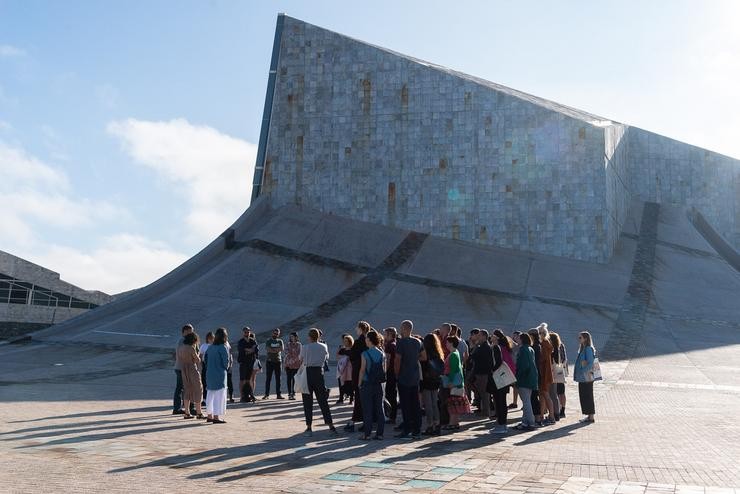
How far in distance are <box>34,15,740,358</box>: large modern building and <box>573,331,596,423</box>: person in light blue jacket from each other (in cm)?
1295

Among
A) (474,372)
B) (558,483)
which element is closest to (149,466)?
(558,483)

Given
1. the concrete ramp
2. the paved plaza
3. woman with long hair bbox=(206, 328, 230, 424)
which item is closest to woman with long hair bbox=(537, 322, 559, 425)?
the paved plaza

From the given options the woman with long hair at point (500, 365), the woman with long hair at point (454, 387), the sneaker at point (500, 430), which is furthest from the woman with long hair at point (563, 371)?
the woman with long hair at point (454, 387)

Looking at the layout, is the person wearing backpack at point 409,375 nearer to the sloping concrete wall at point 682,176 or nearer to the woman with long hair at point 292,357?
the woman with long hair at point 292,357

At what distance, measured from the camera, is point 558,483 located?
6258 millimetres

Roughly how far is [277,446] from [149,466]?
69.0 inches

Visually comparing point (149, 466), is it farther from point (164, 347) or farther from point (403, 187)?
point (403, 187)

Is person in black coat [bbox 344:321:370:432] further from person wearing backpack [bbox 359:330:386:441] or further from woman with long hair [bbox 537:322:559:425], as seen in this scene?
woman with long hair [bbox 537:322:559:425]

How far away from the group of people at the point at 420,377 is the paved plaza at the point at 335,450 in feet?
1.18

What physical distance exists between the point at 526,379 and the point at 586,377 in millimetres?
1264

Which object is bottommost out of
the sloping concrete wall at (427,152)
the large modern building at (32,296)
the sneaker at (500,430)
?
the sneaker at (500,430)

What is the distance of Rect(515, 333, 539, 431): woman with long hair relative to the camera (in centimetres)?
1015

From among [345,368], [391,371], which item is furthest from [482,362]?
[345,368]

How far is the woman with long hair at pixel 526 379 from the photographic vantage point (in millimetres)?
10148
